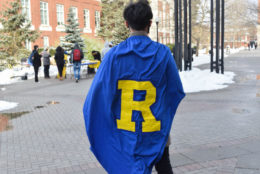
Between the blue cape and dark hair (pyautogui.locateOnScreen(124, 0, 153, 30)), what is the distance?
0.32 ft

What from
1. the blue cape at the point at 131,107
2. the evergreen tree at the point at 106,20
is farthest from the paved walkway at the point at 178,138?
the evergreen tree at the point at 106,20

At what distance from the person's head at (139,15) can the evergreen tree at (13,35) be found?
68.7 ft

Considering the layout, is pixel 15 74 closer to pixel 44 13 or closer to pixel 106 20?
pixel 44 13

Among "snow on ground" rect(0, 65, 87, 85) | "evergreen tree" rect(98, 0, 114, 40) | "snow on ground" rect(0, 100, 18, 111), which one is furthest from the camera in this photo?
"evergreen tree" rect(98, 0, 114, 40)

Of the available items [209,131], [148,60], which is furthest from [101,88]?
[209,131]

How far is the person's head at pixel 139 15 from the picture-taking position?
232cm

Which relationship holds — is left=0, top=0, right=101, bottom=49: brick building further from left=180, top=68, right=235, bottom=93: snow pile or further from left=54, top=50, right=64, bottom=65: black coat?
left=180, top=68, right=235, bottom=93: snow pile

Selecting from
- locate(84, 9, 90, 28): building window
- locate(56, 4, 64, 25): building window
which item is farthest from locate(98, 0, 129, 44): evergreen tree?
locate(56, 4, 64, 25): building window

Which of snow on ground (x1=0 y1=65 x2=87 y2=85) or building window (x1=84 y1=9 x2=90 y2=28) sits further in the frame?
building window (x1=84 y1=9 x2=90 y2=28)

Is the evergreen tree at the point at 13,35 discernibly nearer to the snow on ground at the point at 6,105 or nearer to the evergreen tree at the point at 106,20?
the snow on ground at the point at 6,105

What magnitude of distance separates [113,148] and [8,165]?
2.71 m

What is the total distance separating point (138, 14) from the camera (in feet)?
7.63

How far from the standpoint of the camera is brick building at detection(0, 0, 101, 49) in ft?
105

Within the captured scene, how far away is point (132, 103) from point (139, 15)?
0.64 meters
